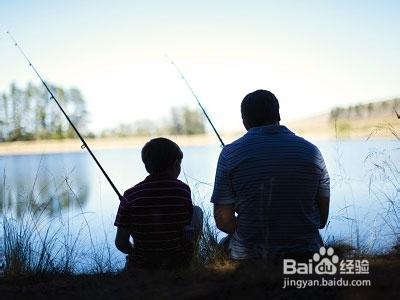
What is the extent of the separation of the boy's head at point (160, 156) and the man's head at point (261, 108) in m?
0.46

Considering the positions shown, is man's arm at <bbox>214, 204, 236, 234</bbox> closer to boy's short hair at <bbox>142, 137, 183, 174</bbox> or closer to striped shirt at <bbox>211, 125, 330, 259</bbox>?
striped shirt at <bbox>211, 125, 330, 259</bbox>

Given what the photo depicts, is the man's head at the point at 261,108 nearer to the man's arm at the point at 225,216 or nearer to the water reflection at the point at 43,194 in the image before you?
the man's arm at the point at 225,216

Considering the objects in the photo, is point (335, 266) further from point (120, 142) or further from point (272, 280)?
Result: point (120, 142)

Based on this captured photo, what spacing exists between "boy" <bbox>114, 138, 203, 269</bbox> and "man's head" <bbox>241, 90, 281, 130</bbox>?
18.4 inches

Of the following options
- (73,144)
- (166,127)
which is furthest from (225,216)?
(166,127)

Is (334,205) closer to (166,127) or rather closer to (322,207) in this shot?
(322,207)

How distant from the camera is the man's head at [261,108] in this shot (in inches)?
A: 85.7

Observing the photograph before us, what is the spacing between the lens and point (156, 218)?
2.40m

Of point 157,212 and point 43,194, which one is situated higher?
point 157,212

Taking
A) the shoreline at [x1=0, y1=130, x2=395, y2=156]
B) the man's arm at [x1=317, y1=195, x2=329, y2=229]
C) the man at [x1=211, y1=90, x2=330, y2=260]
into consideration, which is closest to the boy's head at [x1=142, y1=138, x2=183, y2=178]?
the man at [x1=211, y1=90, x2=330, y2=260]

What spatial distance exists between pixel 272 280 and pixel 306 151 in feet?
2.02

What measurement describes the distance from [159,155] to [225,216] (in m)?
0.47

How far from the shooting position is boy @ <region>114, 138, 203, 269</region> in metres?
2.39

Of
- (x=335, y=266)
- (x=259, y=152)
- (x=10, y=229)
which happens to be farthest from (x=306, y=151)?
(x=10, y=229)
